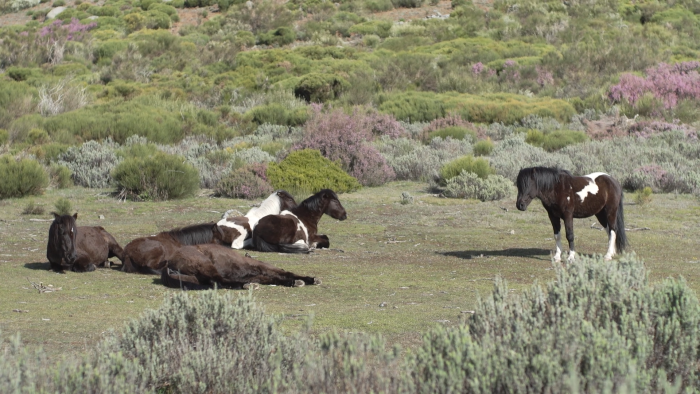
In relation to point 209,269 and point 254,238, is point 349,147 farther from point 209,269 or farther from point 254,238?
point 209,269

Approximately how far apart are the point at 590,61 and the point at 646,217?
24516mm

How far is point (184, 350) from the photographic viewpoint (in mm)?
5129

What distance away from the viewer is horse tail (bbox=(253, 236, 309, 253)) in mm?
12516

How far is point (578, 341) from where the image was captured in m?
4.31

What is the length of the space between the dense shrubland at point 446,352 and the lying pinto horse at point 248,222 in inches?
269

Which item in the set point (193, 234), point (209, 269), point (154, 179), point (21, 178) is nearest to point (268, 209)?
point (193, 234)

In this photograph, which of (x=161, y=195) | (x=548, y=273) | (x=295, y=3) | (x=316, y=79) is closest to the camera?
(x=548, y=273)

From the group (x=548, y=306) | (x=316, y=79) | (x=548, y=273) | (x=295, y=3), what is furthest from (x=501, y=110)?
(x=295, y=3)

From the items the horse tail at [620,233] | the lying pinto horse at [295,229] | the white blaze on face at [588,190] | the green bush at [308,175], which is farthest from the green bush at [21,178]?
the horse tail at [620,233]

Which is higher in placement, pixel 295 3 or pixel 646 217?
pixel 295 3

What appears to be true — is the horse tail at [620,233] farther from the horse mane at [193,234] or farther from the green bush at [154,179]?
the green bush at [154,179]

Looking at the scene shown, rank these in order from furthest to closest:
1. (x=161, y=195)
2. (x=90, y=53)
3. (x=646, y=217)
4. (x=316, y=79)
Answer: (x=90, y=53)
(x=316, y=79)
(x=161, y=195)
(x=646, y=217)

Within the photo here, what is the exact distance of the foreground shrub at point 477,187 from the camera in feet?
61.4

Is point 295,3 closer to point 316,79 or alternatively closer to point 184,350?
point 316,79
